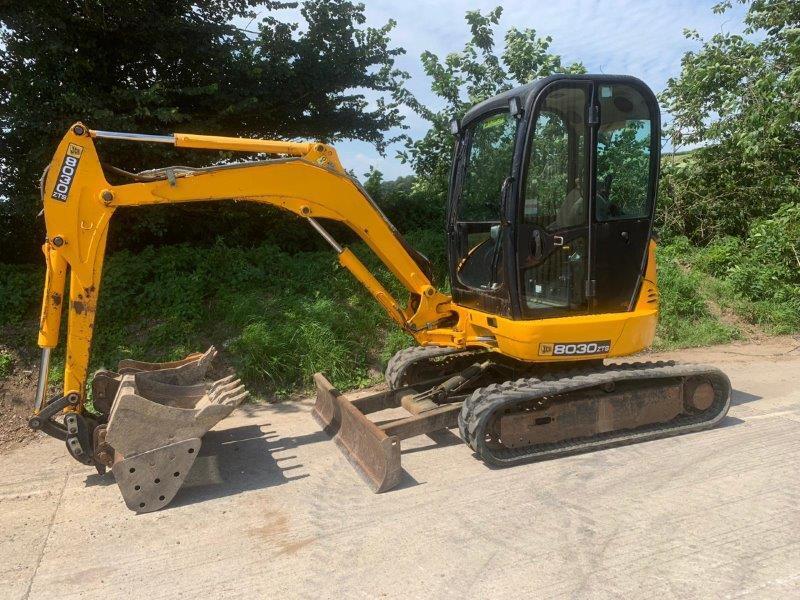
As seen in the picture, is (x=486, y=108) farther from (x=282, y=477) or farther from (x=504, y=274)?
(x=282, y=477)

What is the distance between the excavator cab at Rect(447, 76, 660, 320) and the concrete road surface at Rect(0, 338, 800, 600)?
1.21m

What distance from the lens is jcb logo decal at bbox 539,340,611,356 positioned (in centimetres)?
436

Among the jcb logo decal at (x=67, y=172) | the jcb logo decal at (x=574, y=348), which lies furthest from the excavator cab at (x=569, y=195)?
the jcb logo decal at (x=67, y=172)

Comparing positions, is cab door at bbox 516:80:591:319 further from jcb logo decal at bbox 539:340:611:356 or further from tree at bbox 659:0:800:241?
tree at bbox 659:0:800:241

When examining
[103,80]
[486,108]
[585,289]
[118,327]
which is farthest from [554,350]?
[103,80]

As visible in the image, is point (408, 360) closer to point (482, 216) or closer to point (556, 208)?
point (482, 216)

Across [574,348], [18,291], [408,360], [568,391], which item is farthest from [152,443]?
[18,291]

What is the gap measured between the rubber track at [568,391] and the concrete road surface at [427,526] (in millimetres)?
96

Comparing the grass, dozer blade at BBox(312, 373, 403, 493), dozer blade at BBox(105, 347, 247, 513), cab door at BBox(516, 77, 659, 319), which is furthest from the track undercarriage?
the grass

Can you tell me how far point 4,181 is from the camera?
276 inches

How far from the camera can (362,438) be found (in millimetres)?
4164

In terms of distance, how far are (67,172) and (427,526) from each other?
3.03m

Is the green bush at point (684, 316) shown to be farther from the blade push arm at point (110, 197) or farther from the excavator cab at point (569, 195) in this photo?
the blade push arm at point (110, 197)

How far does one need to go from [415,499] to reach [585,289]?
2.00 metres
